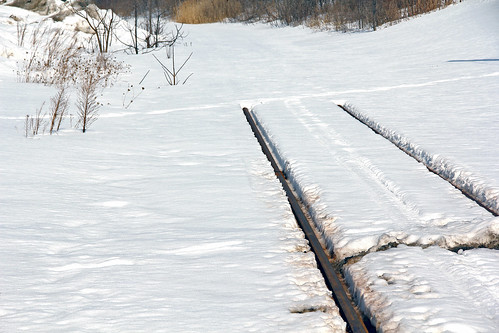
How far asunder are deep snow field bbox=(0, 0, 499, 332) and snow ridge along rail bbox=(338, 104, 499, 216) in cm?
2

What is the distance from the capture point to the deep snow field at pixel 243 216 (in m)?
2.61

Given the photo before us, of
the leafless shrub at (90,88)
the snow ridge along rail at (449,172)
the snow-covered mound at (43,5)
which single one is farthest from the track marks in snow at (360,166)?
the snow-covered mound at (43,5)

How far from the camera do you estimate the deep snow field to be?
8.56 feet

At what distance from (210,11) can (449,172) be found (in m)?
30.6

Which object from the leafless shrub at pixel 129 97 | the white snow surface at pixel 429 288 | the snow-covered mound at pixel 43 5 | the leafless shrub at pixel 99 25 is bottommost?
the white snow surface at pixel 429 288

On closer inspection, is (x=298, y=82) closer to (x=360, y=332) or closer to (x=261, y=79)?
(x=261, y=79)

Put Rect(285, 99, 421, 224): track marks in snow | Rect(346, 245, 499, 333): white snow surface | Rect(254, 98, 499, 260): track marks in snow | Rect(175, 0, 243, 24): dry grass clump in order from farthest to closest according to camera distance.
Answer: Rect(175, 0, 243, 24): dry grass clump < Rect(285, 99, 421, 224): track marks in snow < Rect(254, 98, 499, 260): track marks in snow < Rect(346, 245, 499, 333): white snow surface

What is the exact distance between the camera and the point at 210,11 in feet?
110

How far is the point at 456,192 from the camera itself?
4102 mm

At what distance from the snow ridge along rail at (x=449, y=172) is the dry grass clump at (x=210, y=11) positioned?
92.6ft

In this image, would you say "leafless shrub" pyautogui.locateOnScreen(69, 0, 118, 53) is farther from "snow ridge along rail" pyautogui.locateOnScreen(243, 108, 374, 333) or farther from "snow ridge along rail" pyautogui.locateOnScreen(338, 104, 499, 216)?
"snow ridge along rail" pyautogui.locateOnScreen(243, 108, 374, 333)

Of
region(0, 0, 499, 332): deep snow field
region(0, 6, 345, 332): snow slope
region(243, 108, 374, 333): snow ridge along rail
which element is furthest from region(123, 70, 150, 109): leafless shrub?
region(243, 108, 374, 333): snow ridge along rail

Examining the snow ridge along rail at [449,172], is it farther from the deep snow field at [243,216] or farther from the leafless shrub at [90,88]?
the leafless shrub at [90,88]

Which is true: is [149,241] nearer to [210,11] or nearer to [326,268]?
[326,268]
